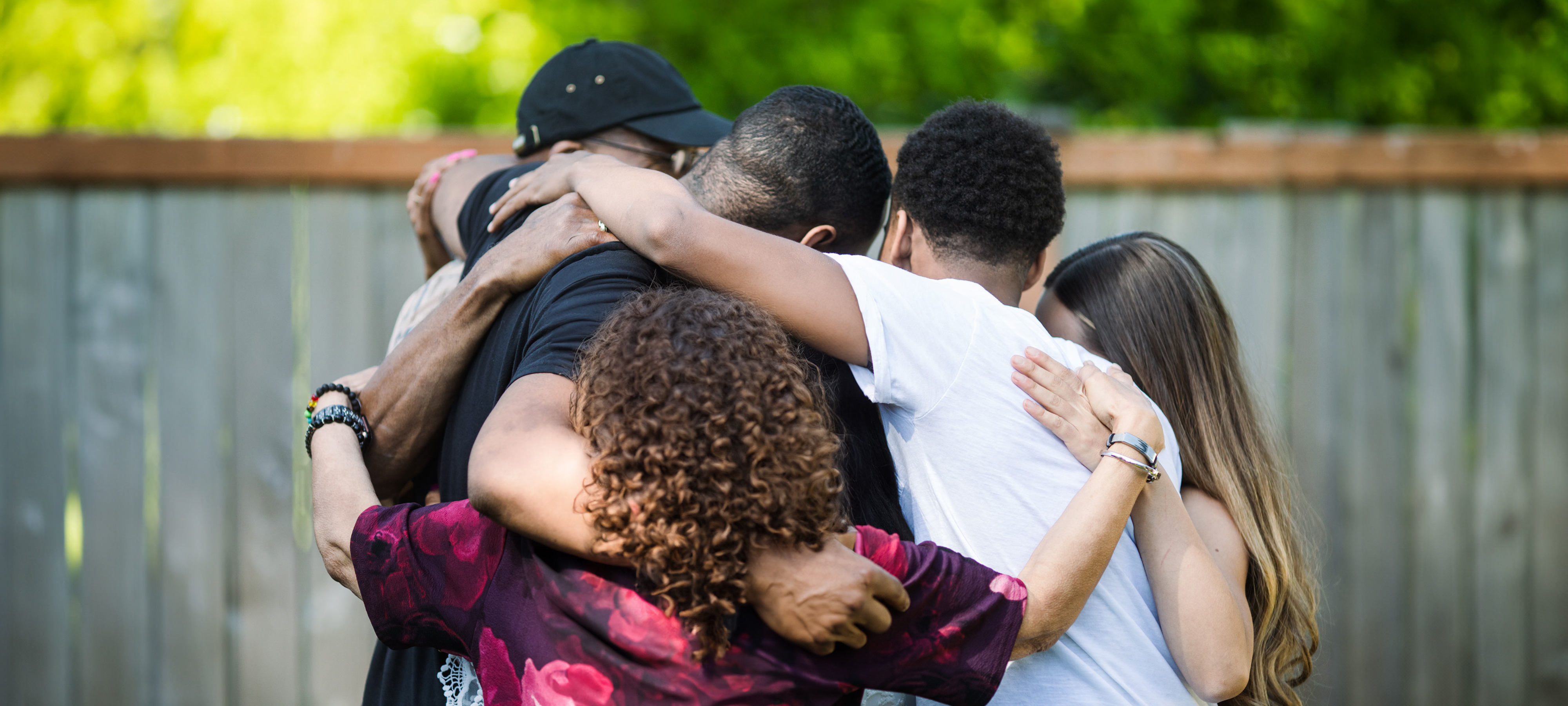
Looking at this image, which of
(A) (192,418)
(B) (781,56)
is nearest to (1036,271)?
(A) (192,418)

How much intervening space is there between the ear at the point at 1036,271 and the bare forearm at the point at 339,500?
50.4 inches

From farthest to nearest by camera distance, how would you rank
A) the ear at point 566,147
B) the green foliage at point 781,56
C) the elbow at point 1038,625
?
1. the green foliage at point 781,56
2. the ear at point 566,147
3. the elbow at point 1038,625

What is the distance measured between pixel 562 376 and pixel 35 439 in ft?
10.1

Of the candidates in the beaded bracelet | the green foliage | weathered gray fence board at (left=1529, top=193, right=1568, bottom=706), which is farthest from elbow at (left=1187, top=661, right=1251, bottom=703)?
the green foliage

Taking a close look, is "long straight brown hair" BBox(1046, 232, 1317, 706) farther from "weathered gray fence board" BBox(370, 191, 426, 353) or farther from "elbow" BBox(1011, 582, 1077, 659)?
"weathered gray fence board" BBox(370, 191, 426, 353)

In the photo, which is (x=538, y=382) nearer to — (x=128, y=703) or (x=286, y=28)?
(x=128, y=703)

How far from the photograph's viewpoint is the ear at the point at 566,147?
2.43 metres

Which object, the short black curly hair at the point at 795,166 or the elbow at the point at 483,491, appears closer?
the elbow at the point at 483,491

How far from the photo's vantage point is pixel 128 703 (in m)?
3.66

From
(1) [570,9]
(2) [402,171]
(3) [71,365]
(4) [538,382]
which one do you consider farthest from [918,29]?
(4) [538,382]

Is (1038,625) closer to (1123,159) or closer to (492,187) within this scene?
(492,187)

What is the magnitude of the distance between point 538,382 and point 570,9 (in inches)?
177

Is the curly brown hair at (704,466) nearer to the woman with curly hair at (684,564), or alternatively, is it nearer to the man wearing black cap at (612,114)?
the woman with curly hair at (684,564)

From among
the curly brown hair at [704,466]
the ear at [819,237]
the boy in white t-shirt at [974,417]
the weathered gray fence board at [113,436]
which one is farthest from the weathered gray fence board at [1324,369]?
the weathered gray fence board at [113,436]
